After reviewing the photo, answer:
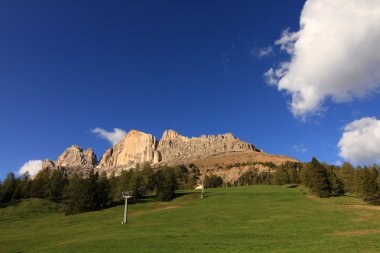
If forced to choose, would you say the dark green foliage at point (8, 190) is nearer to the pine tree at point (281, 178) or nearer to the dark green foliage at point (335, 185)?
the dark green foliage at point (335, 185)

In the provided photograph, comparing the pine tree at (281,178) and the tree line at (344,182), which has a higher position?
the pine tree at (281,178)

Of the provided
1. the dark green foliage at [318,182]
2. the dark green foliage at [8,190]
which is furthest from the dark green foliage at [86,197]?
the dark green foliage at [318,182]

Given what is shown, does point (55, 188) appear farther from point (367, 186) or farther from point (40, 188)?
point (367, 186)

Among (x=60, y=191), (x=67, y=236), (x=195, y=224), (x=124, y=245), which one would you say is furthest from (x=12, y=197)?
(x=124, y=245)

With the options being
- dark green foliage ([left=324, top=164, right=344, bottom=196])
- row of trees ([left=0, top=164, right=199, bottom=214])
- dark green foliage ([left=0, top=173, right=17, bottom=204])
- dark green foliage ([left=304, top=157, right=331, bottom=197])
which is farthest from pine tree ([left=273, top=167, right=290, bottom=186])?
dark green foliage ([left=0, top=173, right=17, bottom=204])

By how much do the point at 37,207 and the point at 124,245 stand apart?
83188 millimetres

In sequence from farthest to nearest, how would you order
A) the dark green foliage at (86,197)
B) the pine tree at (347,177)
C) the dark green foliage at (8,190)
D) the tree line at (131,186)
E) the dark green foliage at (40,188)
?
the dark green foliage at (40,188), the dark green foliage at (8,190), the pine tree at (347,177), the tree line at (131,186), the dark green foliage at (86,197)

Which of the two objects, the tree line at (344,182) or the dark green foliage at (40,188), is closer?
the tree line at (344,182)

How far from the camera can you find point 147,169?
144 metres

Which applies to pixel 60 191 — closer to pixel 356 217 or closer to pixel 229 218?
pixel 229 218

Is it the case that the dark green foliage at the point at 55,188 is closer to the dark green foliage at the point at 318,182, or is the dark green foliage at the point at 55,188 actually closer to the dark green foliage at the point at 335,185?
the dark green foliage at the point at 318,182

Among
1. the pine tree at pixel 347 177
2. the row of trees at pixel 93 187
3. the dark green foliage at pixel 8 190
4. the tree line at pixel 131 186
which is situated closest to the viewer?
the tree line at pixel 131 186

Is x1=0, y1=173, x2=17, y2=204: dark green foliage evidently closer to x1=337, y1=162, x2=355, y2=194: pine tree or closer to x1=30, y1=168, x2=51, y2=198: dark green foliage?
x1=30, y1=168, x2=51, y2=198: dark green foliage

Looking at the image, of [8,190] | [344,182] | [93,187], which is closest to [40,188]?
[8,190]
